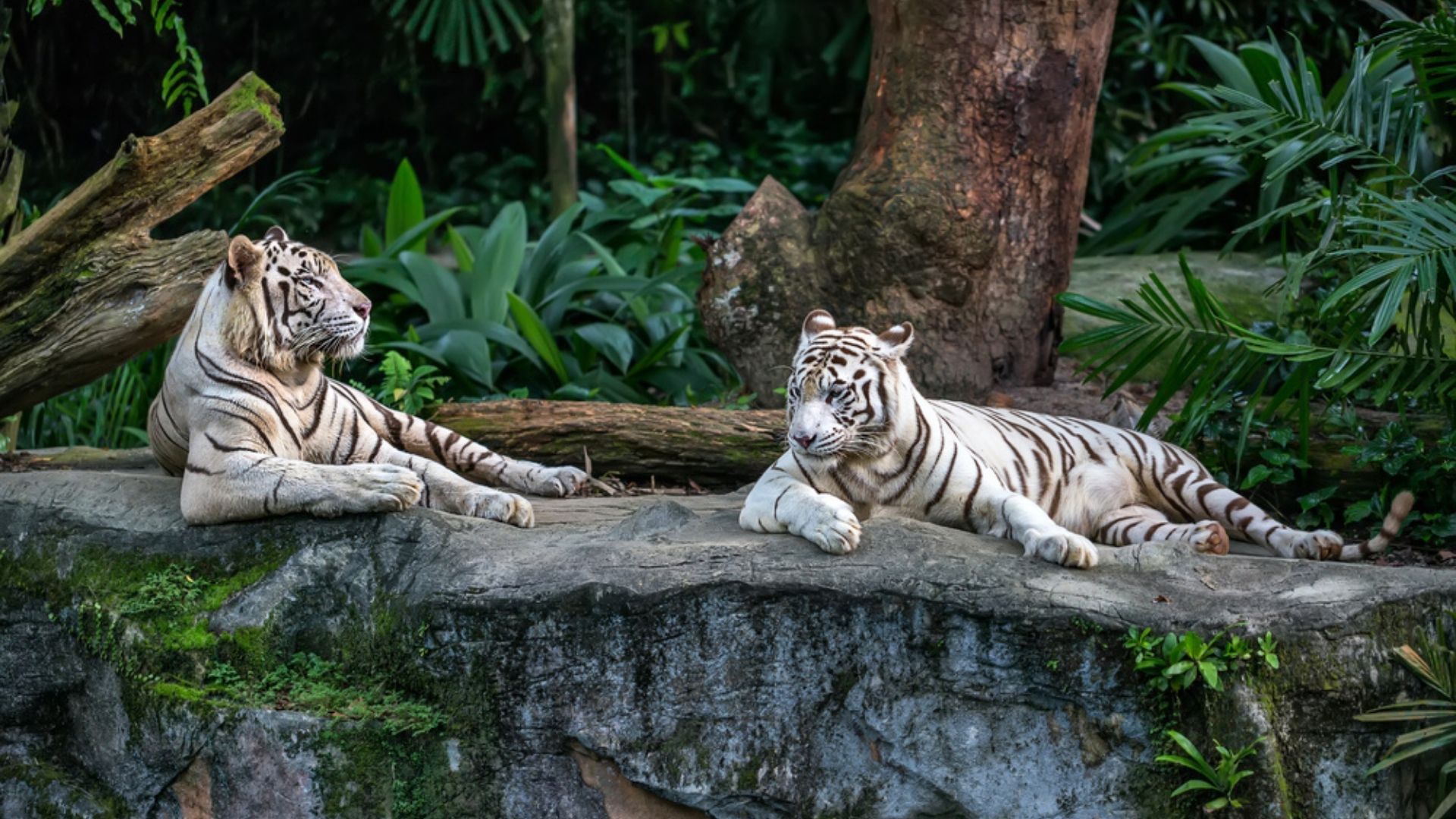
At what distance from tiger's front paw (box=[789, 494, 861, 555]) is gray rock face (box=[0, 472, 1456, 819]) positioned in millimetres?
41

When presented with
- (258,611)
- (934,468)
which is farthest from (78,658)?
(934,468)

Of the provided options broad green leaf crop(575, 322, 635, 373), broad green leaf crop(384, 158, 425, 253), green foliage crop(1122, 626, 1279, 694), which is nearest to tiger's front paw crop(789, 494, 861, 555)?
green foliage crop(1122, 626, 1279, 694)

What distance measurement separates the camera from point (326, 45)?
10891 mm

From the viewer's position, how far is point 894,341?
165 inches

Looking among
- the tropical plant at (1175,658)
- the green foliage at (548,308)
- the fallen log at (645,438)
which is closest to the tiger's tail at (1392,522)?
the tropical plant at (1175,658)

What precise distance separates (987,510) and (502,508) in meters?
1.49

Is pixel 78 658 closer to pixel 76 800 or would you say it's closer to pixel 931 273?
pixel 76 800

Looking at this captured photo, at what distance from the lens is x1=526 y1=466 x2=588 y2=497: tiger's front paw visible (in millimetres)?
5043

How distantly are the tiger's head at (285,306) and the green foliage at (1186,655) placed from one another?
2618 millimetres

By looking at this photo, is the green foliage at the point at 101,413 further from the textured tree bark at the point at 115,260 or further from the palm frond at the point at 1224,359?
the palm frond at the point at 1224,359

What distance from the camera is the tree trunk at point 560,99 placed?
884cm

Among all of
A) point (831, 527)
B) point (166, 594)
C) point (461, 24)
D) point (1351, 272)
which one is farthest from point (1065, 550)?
point (461, 24)

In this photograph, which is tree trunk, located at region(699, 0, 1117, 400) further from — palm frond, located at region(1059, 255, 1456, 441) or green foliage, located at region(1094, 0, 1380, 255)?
green foliage, located at region(1094, 0, 1380, 255)

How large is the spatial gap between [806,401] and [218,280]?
6.51ft
